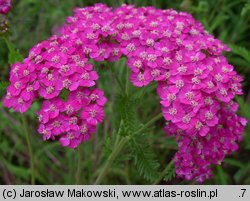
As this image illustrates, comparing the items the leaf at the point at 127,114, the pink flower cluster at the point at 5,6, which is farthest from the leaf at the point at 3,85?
the leaf at the point at 127,114

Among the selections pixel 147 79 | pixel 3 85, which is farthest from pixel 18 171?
pixel 147 79

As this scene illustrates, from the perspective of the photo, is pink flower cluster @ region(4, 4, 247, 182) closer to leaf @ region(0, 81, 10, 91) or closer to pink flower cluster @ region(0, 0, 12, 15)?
leaf @ region(0, 81, 10, 91)

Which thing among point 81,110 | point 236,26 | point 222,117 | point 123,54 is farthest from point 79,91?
point 236,26

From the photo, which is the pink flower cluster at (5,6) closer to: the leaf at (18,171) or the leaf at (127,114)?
the leaf at (127,114)

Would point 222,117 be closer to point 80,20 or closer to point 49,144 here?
point 80,20

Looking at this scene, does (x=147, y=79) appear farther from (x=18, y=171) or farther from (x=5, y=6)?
(x=18, y=171)

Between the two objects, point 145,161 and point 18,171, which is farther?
point 18,171

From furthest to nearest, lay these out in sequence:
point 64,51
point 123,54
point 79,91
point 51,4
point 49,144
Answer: point 51,4
point 49,144
point 123,54
point 64,51
point 79,91
